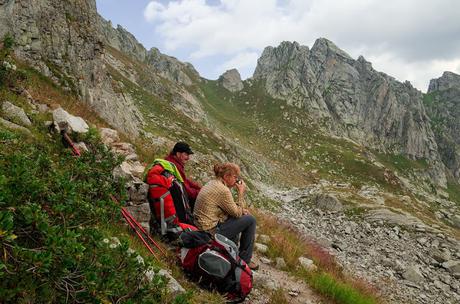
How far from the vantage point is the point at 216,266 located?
556 centimetres

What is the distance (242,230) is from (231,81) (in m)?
124

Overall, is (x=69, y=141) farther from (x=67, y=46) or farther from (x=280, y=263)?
(x=67, y=46)

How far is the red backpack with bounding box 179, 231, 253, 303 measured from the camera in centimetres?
552

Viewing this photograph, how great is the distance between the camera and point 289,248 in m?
9.81

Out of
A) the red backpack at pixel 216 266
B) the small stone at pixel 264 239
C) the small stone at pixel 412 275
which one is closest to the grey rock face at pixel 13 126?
the red backpack at pixel 216 266

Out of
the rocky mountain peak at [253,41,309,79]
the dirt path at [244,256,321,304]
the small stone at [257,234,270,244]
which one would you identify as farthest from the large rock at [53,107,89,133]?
the rocky mountain peak at [253,41,309,79]

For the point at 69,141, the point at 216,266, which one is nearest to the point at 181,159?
the point at 69,141

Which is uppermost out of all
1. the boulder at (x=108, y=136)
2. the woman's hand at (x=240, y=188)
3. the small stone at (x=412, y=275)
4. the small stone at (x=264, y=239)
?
the boulder at (x=108, y=136)

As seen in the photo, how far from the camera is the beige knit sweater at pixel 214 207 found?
684 cm

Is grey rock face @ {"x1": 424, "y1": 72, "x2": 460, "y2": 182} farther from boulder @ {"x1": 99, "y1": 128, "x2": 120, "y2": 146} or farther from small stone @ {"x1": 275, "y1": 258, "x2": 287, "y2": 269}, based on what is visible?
boulder @ {"x1": 99, "y1": 128, "x2": 120, "y2": 146}

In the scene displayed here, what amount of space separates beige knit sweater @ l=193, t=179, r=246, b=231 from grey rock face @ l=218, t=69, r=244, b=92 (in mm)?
118365

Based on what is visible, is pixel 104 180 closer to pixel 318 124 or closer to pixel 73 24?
pixel 73 24

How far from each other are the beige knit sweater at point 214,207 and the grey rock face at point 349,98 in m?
101

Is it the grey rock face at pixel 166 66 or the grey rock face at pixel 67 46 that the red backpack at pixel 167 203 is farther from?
the grey rock face at pixel 166 66
